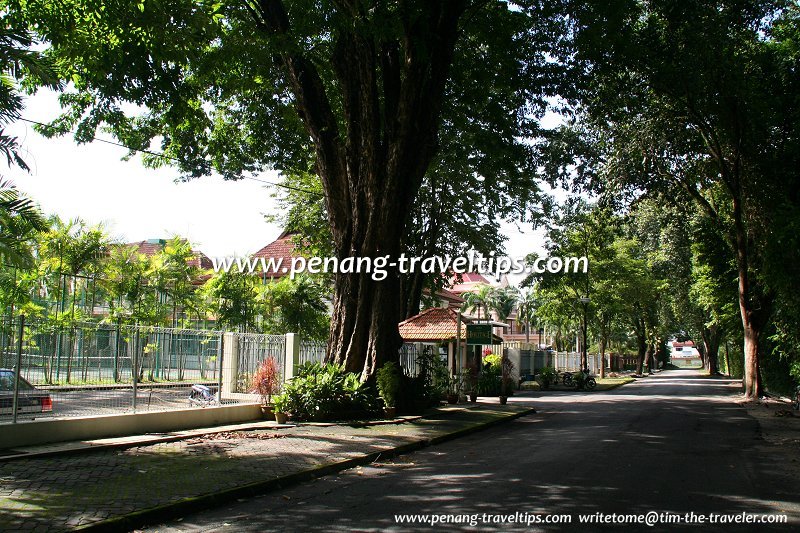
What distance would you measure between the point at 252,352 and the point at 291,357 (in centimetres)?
98

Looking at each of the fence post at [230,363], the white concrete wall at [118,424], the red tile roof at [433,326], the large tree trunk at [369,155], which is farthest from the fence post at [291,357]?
the red tile roof at [433,326]

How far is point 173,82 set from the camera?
530 inches

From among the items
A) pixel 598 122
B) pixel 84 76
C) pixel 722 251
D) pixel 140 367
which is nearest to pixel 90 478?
pixel 140 367

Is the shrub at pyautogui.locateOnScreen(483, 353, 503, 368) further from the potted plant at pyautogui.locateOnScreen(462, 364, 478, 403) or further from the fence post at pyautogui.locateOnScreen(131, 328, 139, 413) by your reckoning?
the fence post at pyautogui.locateOnScreen(131, 328, 139, 413)

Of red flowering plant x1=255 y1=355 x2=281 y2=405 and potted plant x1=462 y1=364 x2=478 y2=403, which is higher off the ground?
red flowering plant x1=255 y1=355 x2=281 y2=405

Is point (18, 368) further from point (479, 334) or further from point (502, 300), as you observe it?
point (502, 300)

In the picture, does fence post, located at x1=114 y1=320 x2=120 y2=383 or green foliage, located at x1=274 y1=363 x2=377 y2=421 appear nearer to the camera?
fence post, located at x1=114 y1=320 x2=120 y2=383

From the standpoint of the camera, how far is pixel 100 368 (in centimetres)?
1187

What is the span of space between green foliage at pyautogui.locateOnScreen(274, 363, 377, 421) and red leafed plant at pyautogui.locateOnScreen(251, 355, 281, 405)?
0.46 metres

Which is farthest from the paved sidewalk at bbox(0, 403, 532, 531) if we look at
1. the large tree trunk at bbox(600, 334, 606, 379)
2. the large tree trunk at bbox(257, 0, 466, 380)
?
the large tree trunk at bbox(600, 334, 606, 379)

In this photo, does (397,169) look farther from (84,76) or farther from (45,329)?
(45,329)

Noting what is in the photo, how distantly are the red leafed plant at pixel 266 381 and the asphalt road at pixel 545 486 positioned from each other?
473 centimetres

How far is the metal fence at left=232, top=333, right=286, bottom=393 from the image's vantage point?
51.7ft

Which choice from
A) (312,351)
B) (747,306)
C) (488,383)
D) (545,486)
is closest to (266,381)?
(312,351)
